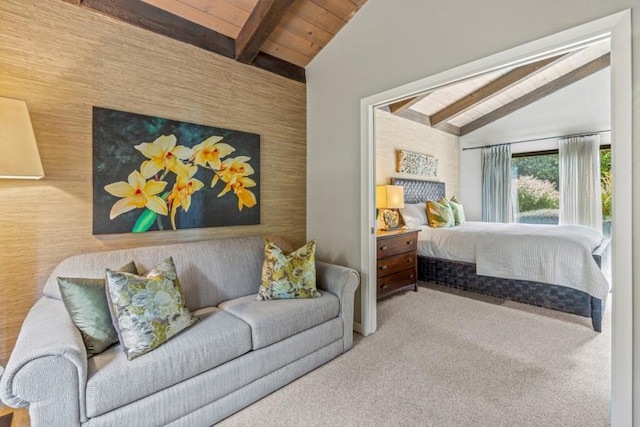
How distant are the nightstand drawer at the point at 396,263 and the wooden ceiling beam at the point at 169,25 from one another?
7.78ft

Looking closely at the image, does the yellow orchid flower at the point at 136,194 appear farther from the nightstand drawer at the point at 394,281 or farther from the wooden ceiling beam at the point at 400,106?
the wooden ceiling beam at the point at 400,106

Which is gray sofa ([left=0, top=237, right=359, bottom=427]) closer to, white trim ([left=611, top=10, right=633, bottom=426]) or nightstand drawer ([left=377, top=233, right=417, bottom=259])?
nightstand drawer ([left=377, top=233, right=417, bottom=259])

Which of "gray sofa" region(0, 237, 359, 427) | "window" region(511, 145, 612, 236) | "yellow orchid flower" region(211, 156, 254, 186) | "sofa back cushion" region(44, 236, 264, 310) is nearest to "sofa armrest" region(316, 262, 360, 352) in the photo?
"gray sofa" region(0, 237, 359, 427)

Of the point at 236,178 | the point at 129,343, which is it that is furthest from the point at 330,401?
the point at 236,178

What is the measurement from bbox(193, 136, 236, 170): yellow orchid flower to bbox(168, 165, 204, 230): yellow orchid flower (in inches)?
3.6

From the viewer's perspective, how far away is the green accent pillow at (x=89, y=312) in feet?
5.10

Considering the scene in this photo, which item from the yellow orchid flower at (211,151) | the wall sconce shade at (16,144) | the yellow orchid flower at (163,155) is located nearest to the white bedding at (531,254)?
the yellow orchid flower at (211,151)

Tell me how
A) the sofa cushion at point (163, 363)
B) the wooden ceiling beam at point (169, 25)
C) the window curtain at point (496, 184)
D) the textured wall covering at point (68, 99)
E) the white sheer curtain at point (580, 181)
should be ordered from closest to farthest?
the sofa cushion at point (163, 363) < the textured wall covering at point (68, 99) < the wooden ceiling beam at point (169, 25) < the white sheer curtain at point (580, 181) < the window curtain at point (496, 184)

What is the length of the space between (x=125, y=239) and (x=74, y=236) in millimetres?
294

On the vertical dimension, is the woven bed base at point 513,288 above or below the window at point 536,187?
below

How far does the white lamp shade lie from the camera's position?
405cm

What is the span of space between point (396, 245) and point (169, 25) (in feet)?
9.92

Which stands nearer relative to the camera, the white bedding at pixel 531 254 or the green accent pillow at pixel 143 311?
the green accent pillow at pixel 143 311

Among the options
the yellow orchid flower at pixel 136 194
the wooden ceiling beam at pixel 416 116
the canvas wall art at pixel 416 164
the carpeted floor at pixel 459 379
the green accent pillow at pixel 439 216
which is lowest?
the carpeted floor at pixel 459 379
